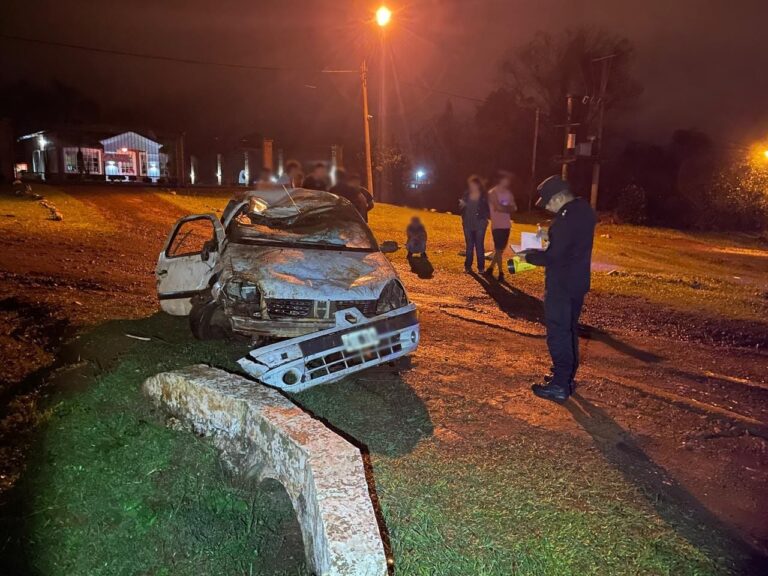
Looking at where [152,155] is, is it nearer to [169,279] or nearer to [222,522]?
[169,279]

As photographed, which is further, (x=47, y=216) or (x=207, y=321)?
(x=47, y=216)

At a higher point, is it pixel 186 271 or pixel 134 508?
pixel 186 271

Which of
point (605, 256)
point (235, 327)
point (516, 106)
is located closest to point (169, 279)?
point (235, 327)

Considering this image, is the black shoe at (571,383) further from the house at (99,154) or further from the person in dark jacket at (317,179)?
the house at (99,154)

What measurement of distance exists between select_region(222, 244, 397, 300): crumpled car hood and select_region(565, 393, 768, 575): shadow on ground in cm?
213

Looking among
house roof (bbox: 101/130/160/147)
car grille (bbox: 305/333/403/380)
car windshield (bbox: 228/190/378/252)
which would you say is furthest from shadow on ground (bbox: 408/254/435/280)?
house roof (bbox: 101/130/160/147)

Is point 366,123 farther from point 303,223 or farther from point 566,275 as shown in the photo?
point 566,275

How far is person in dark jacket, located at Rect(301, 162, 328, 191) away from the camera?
9.23m

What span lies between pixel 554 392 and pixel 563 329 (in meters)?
0.56

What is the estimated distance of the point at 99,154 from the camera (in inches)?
1478

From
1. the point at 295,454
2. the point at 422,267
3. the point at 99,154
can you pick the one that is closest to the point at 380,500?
the point at 295,454

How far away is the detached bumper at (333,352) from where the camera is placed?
427 centimetres

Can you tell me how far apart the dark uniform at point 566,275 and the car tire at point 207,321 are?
313 cm

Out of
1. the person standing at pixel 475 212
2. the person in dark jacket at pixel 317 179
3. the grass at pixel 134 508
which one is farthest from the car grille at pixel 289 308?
the person standing at pixel 475 212
